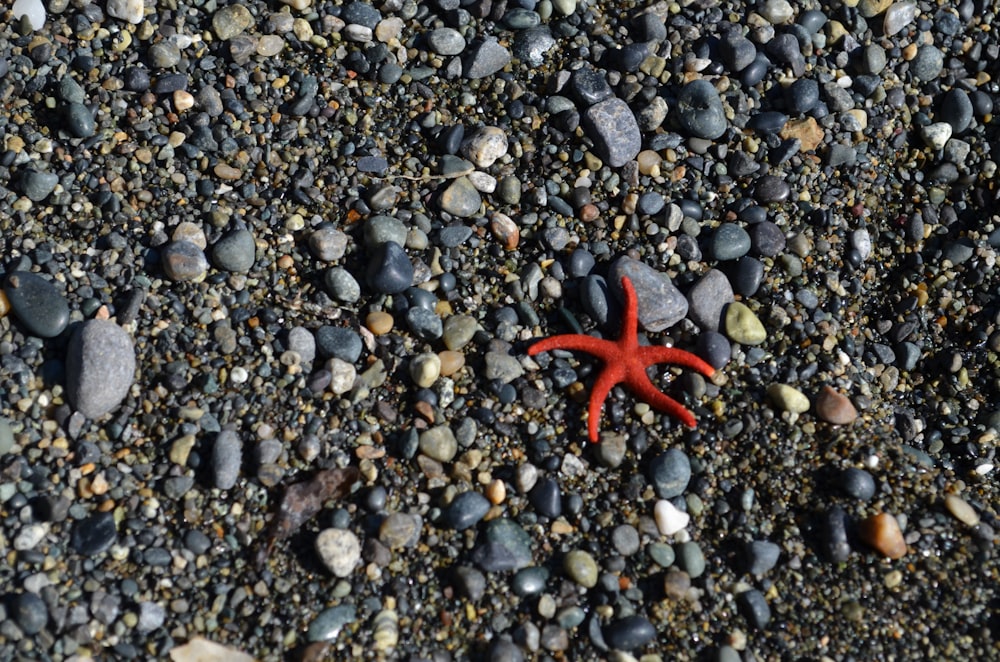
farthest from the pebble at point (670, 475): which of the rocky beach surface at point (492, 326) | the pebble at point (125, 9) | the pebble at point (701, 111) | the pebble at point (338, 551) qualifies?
the pebble at point (125, 9)

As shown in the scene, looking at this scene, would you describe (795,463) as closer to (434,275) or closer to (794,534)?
(794,534)

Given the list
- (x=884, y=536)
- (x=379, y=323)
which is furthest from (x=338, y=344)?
(x=884, y=536)

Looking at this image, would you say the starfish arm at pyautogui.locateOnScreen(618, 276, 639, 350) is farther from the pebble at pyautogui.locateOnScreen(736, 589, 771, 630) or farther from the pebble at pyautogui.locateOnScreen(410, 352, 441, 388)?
the pebble at pyautogui.locateOnScreen(736, 589, 771, 630)

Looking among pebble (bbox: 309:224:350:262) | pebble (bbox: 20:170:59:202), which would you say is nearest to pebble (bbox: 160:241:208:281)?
pebble (bbox: 309:224:350:262)

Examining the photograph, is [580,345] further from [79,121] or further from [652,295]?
[79,121]

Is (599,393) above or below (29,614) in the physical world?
above

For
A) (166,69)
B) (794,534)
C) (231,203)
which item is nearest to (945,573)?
(794,534)

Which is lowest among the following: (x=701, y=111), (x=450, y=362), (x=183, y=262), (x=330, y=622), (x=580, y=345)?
(x=330, y=622)
